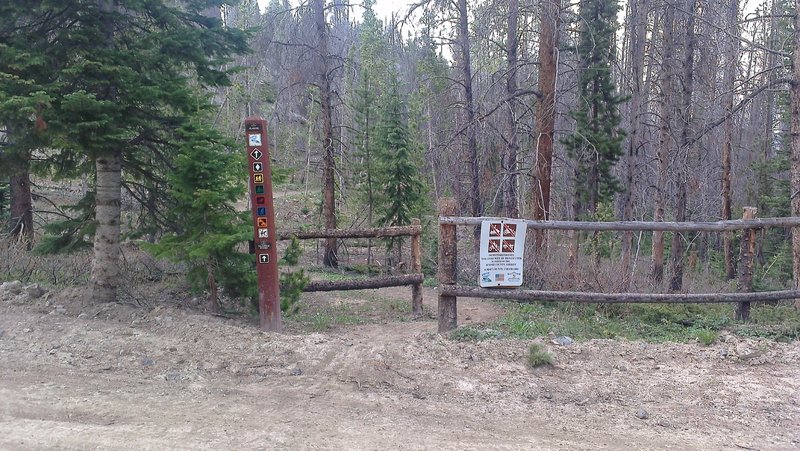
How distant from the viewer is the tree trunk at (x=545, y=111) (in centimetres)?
1215

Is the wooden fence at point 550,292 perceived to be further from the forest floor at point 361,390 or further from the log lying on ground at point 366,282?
the log lying on ground at point 366,282

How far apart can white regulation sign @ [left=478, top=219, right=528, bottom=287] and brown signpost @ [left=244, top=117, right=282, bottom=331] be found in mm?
2481

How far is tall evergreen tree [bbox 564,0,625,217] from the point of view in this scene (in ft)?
69.3

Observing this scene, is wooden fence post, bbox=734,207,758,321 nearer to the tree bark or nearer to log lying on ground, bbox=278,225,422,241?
the tree bark

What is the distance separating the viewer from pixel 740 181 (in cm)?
3225

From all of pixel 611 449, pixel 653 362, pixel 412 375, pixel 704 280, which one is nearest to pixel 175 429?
pixel 412 375

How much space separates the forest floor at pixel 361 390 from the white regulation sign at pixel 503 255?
770 millimetres

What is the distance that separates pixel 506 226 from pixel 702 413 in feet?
9.45

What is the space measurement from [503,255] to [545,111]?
628cm

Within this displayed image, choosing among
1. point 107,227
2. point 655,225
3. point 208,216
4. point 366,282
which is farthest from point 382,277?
point 655,225

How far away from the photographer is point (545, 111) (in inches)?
498

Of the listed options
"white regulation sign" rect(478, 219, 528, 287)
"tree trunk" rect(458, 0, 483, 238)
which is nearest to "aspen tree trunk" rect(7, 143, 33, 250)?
"white regulation sign" rect(478, 219, 528, 287)

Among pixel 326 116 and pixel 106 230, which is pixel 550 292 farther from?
pixel 326 116

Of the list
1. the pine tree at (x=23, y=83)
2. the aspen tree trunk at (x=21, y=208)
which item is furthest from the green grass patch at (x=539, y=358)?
the aspen tree trunk at (x=21, y=208)
